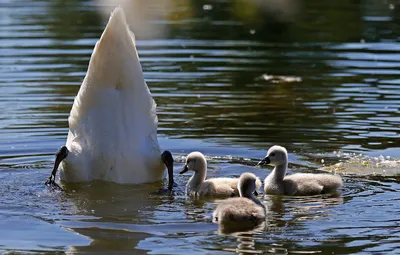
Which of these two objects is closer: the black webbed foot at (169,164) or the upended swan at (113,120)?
the upended swan at (113,120)

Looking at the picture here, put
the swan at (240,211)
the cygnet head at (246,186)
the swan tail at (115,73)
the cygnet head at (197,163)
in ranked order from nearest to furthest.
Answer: the swan at (240,211) < the cygnet head at (246,186) < the swan tail at (115,73) < the cygnet head at (197,163)

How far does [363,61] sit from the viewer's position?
730 inches

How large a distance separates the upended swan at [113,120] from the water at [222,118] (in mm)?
213

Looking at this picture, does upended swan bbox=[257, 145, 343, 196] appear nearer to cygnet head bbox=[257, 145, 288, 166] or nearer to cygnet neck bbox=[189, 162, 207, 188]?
cygnet head bbox=[257, 145, 288, 166]

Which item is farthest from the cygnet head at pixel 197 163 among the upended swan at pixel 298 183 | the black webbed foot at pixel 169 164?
the upended swan at pixel 298 183

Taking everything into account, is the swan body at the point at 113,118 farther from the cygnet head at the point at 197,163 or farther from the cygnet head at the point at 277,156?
the cygnet head at the point at 277,156

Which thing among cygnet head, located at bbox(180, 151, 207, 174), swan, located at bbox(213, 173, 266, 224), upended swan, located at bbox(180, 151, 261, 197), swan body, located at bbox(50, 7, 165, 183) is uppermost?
swan body, located at bbox(50, 7, 165, 183)

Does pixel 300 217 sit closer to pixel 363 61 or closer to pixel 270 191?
pixel 270 191

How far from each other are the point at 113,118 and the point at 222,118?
409 centimetres

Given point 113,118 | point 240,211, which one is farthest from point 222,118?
point 240,211

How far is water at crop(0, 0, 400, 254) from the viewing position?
25.9 ft

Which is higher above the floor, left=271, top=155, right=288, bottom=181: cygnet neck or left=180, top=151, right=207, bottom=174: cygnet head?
left=180, top=151, right=207, bottom=174: cygnet head

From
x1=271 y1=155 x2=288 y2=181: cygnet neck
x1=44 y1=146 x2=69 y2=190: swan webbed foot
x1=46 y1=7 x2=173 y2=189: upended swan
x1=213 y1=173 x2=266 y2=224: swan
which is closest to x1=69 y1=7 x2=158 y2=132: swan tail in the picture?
x1=46 y1=7 x2=173 y2=189: upended swan

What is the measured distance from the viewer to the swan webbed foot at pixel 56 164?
9.72 meters
